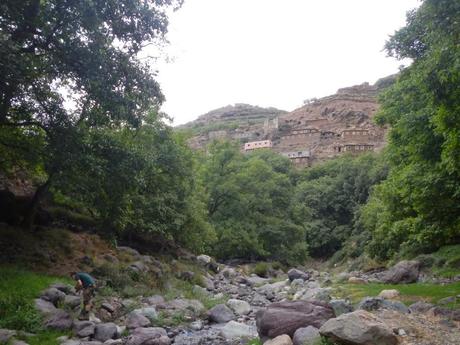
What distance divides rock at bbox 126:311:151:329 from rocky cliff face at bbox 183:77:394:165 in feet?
331

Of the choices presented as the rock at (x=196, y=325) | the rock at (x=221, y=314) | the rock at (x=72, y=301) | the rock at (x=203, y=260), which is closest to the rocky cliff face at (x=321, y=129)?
the rock at (x=203, y=260)

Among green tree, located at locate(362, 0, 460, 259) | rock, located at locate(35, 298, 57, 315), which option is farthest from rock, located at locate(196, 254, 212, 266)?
rock, located at locate(35, 298, 57, 315)

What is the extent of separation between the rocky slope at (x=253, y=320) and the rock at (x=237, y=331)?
3cm

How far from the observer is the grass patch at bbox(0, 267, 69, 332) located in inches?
443

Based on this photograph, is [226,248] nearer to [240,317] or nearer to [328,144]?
[240,317]

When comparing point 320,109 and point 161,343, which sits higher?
point 320,109

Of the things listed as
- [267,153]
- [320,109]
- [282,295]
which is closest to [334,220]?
[267,153]

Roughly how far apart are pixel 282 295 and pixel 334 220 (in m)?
46.1

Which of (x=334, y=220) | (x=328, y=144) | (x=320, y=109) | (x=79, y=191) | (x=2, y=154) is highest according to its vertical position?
(x=320, y=109)

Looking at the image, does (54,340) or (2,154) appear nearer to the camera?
(54,340)

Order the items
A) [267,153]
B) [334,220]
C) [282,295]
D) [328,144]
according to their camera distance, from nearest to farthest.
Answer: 1. [282,295]
2. [334,220]
3. [267,153]
4. [328,144]

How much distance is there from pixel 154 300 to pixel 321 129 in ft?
403

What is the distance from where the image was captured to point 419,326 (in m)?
9.19

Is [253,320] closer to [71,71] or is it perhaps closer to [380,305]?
[380,305]
